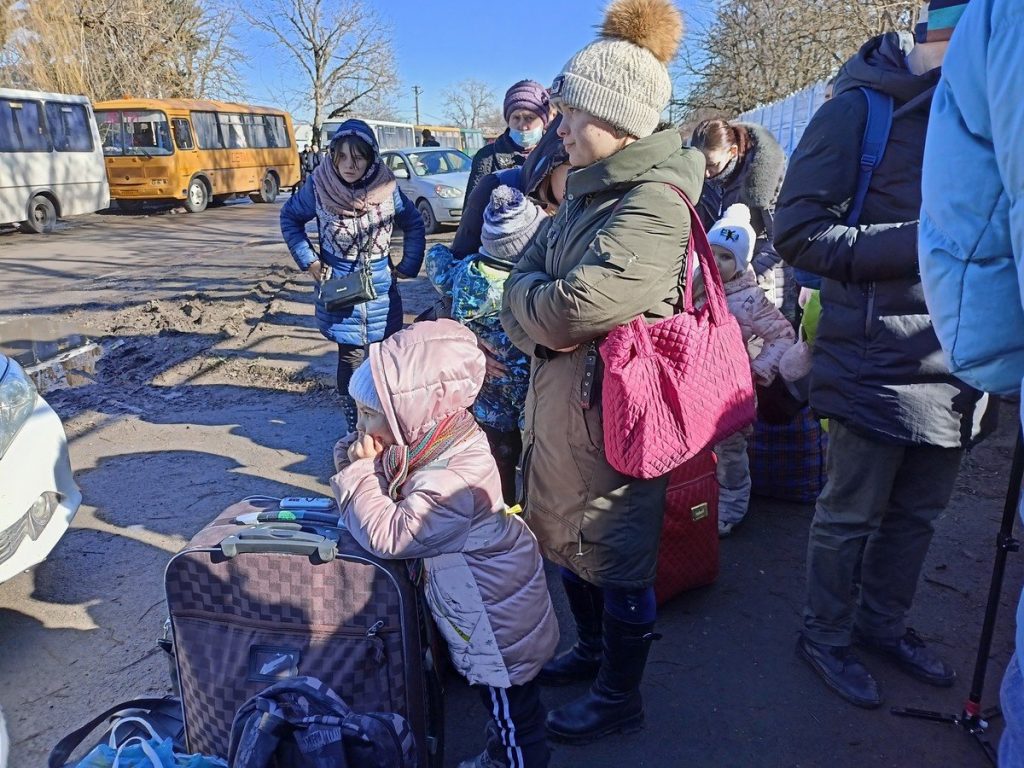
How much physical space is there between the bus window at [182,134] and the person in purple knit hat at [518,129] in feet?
62.5

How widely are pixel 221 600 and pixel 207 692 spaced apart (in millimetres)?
224

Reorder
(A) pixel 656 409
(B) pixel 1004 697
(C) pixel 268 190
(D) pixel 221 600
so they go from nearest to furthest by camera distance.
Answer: (B) pixel 1004 697
(D) pixel 221 600
(A) pixel 656 409
(C) pixel 268 190

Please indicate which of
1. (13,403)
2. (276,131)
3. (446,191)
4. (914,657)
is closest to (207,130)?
(276,131)

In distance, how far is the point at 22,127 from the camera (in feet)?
50.5

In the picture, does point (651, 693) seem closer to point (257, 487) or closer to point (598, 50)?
point (598, 50)

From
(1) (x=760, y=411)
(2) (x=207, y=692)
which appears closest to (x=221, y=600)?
(2) (x=207, y=692)

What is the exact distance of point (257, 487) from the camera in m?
3.90

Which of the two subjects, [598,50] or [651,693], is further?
[651,693]

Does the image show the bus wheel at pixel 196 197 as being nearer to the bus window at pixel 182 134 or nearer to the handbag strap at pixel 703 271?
the bus window at pixel 182 134

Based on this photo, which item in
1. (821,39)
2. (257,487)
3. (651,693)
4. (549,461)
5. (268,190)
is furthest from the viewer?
(268,190)

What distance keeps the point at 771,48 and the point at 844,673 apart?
72.4 ft

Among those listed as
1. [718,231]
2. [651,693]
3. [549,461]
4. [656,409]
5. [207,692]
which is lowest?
[651,693]

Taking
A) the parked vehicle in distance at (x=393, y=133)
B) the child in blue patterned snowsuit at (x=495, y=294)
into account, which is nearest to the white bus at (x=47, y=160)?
the parked vehicle in distance at (x=393, y=133)

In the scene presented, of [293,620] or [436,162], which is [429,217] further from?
[293,620]
